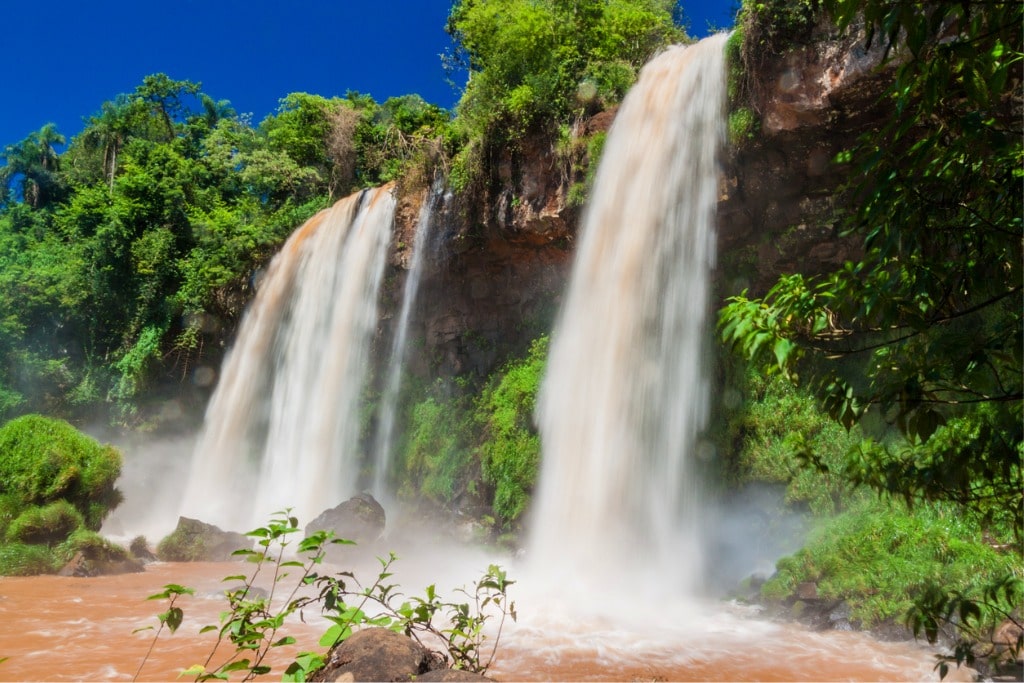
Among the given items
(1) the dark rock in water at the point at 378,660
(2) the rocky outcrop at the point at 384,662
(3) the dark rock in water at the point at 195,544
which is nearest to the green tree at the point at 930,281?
(2) the rocky outcrop at the point at 384,662

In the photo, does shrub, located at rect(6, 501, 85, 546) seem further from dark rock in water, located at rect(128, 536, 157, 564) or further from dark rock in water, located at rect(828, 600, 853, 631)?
dark rock in water, located at rect(828, 600, 853, 631)

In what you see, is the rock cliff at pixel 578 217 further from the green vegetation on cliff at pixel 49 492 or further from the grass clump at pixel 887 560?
→ the green vegetation on cliff at pixel 49 492

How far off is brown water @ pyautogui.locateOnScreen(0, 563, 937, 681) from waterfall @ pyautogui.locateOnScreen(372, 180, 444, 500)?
25.3 feet

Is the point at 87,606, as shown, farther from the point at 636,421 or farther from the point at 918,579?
the point at 918,579

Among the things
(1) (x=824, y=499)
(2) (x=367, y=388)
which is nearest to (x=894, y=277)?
(1) (x=824, y=499)

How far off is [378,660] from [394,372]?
12797 mm

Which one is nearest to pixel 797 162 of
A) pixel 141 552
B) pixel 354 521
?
pixel 354 521

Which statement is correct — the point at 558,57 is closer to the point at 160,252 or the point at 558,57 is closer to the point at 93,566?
the point at 93,566

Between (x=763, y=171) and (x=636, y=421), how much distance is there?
12.6 feet

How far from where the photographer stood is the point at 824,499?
25.8 ft

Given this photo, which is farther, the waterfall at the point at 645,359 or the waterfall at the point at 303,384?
the waterfall at the point at 303,384

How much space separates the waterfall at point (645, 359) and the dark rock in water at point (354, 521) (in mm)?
2805

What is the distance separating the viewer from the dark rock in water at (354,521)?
10.9 metres

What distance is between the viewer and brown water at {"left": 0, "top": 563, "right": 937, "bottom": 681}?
4734 millimetres
